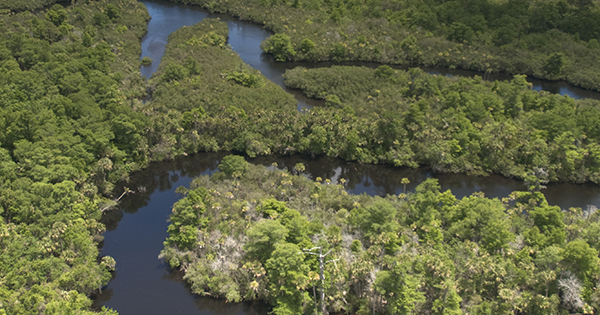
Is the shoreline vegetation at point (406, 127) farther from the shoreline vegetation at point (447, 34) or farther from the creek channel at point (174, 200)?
the shoreline vegetation at point (447, 34)

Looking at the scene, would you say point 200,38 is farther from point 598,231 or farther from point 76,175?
point 598,231

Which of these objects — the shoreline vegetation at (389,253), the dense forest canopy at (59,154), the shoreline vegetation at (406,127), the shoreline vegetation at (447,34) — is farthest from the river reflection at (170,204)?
the shoreline vegetation at (447,34)

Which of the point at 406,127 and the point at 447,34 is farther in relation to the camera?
the point at 447,34

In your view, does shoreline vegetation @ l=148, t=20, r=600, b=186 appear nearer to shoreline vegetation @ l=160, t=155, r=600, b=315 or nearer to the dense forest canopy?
the dense forest canopy

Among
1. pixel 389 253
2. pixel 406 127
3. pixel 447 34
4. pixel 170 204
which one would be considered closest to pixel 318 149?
pixel 406 127

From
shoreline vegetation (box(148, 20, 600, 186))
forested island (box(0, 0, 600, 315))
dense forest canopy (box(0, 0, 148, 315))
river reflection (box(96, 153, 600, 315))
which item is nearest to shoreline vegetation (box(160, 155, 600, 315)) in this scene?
forested island (box(0, 0, 600, 315))

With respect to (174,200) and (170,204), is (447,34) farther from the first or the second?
(170,204)

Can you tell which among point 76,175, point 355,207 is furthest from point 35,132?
point 355,207
